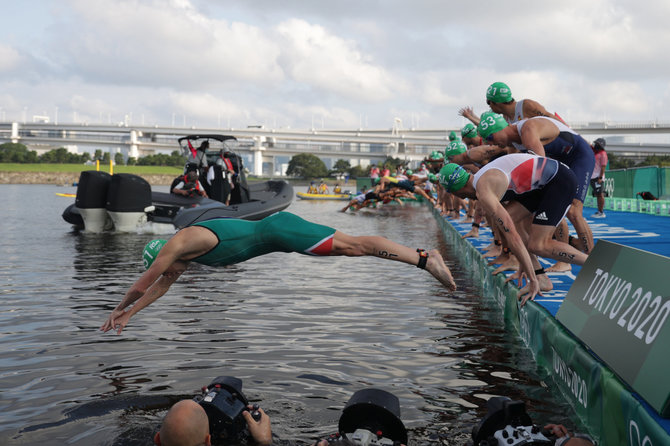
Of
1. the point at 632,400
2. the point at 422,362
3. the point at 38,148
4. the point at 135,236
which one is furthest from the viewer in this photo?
the point at 38,148

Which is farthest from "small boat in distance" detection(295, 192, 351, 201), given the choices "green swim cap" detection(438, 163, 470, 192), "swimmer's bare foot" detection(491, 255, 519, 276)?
"green swim cap" detection(438, 163, 470, 192)

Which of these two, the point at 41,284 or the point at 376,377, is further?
the point at 41,284

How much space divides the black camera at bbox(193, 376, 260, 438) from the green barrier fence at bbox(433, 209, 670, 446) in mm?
1861

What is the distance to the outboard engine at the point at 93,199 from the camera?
55.4ft

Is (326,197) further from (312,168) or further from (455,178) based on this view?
(312,168)

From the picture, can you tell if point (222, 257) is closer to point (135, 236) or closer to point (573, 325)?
point (573, 325)

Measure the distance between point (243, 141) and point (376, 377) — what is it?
146627 mm

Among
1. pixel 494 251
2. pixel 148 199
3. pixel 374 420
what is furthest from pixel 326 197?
pixel 374 420

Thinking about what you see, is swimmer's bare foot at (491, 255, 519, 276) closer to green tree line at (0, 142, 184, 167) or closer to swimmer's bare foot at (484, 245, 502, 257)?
swimmer's bare foot at (484, 245, 502, 257)

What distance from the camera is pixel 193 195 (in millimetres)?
16859

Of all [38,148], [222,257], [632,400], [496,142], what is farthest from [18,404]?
[38,148]

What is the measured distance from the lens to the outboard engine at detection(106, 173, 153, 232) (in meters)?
16.7

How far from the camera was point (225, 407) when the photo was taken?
11.5ft

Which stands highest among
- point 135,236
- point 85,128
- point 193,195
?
point 85,128
